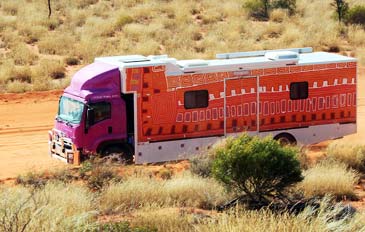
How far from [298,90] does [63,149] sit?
6.28m

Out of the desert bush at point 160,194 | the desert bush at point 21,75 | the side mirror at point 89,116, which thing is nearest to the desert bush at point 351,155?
the desert bush at point 160,194

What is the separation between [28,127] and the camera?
26844 mm

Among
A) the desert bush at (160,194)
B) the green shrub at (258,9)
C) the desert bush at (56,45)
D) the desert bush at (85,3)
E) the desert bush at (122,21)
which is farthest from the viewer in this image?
the desert bush at (85,3)

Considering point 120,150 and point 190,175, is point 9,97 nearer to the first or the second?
point 120,150

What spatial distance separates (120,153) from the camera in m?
20.1

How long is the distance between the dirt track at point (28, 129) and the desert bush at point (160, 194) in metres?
4.42

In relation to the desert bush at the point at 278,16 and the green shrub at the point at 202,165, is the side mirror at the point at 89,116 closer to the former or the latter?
the green shrub at the point at 202,165

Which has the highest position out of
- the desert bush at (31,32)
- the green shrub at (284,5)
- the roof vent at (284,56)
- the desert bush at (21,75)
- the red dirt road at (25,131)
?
the green shrub at (284,5)

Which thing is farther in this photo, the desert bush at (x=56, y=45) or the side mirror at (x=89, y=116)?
the desert bush at (x=56, y=45)

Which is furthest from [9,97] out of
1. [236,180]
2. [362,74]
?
[236,180]

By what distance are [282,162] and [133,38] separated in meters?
27.1

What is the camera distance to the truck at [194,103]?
19797 mm

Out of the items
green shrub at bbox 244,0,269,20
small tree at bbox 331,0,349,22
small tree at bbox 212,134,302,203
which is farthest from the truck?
green shrub at bbox 244,0,269,20

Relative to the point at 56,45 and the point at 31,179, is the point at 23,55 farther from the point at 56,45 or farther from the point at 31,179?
the point at 31,179
